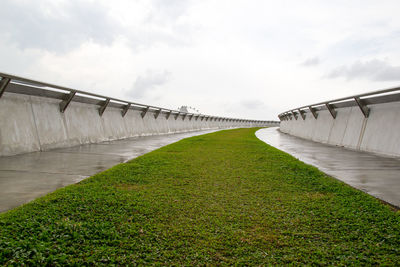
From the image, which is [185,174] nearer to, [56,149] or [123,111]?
[56,149]

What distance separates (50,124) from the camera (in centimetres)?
922

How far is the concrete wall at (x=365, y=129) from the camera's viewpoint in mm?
8516

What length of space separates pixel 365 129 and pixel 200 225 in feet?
31.2

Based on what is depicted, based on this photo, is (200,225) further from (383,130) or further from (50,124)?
(383,130)

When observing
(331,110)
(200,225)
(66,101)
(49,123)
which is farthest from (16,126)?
(331,110)

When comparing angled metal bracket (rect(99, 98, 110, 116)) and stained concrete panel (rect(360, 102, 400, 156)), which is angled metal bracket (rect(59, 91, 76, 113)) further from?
stained concrete panel (rect(360, 102, 400, 156))

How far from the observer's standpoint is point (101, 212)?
327cm

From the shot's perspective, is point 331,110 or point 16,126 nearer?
point 16,126

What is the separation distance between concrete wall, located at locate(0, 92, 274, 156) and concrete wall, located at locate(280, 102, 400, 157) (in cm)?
1092

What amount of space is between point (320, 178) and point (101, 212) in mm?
4084

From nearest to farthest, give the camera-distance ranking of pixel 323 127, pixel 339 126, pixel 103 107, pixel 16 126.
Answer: pixel 16 126, pixel 339 126, pixel 103 107, pixel 323 127

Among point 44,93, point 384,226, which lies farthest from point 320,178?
point 44,93

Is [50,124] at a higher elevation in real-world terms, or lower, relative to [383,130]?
higher

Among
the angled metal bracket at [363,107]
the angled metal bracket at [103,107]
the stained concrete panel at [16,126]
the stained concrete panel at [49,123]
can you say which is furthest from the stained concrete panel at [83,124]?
the angled metal bracket at [363,107]
